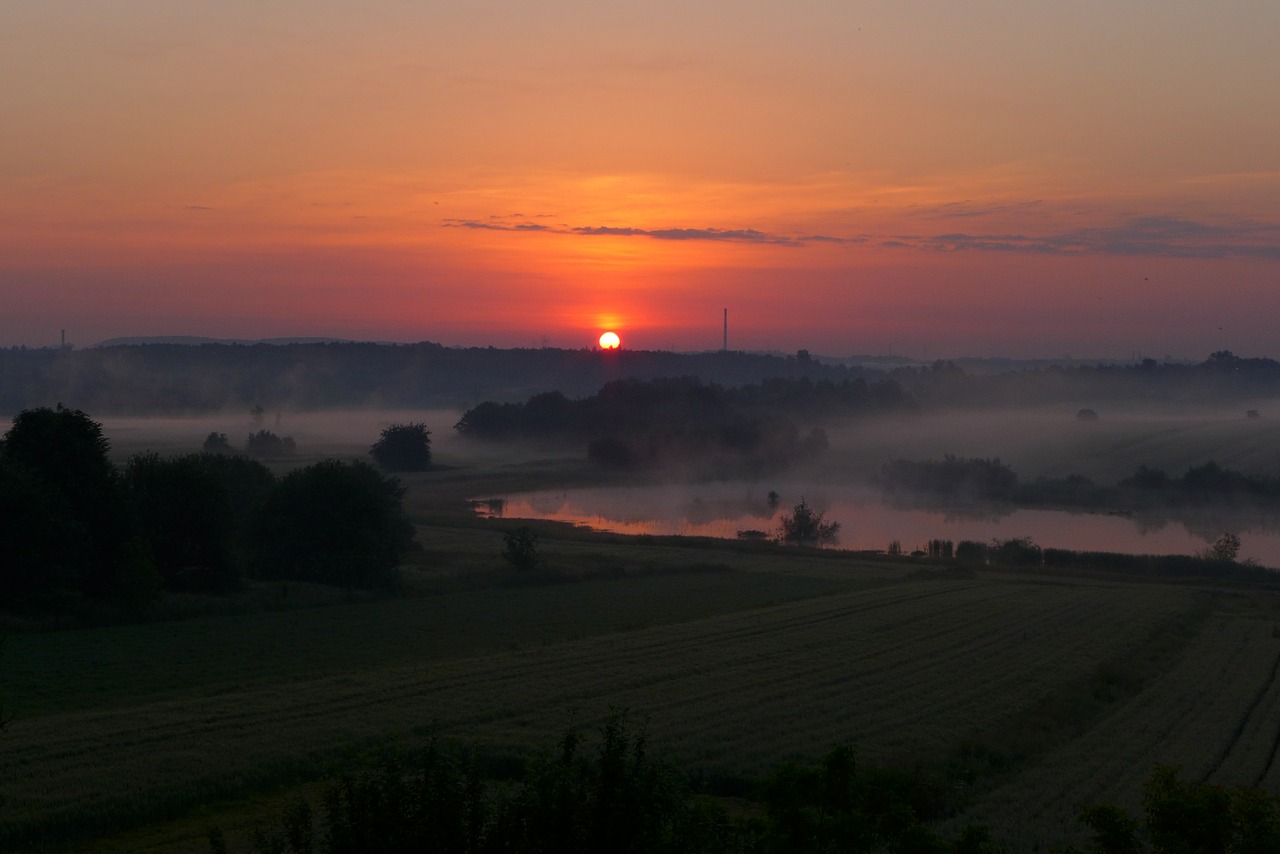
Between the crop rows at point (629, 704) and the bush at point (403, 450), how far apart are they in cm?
5743

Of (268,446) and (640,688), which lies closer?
(640,688)

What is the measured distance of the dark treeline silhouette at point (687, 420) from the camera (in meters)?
97.7

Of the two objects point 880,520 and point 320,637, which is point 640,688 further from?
point 880,520

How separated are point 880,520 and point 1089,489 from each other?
61.0ft

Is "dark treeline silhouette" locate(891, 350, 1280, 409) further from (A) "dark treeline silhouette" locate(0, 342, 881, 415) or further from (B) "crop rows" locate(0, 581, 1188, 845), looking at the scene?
(B) "crop rows" locate(0, 581, 1188, 845)

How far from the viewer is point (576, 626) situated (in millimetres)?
26625

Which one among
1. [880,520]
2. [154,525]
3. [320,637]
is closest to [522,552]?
[154,525]

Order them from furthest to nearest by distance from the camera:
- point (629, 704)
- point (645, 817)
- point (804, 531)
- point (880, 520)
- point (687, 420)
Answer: point (687, 420) < point (880, 520) < point (804, 531) < point (629, 704) < point (645, 817)

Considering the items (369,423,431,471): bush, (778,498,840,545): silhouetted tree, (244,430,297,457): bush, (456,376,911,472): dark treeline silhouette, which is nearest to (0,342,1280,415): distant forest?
(456,376,911,472): dark treeline silhouette

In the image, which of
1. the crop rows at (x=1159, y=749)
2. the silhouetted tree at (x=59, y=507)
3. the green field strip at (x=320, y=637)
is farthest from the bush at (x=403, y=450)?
the crop rows at (x=1159, y=749)

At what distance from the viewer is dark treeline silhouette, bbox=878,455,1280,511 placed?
2719 inches

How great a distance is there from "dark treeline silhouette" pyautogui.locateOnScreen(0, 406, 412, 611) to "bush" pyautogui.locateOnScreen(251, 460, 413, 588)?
0.13 ft

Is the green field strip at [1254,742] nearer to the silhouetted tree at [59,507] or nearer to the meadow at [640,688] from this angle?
the meadow at [640,688]

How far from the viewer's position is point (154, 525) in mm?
31250
